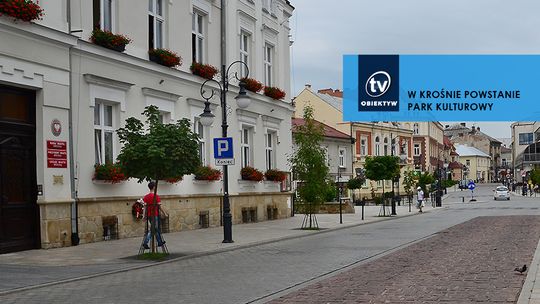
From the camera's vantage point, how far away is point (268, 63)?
116ft

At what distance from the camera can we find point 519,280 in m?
11.5

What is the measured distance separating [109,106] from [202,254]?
6.85 meters

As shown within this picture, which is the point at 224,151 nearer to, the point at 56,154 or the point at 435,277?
the point at 56,154

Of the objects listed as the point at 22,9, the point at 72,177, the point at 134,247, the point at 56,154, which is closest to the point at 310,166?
the point at 134,247

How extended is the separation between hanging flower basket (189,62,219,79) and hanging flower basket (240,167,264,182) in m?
5.27

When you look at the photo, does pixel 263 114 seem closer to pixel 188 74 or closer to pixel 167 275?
pixel 188 74

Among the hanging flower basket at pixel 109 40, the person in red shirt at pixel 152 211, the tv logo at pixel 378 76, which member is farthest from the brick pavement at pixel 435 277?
the tv logo at pixel 378 76

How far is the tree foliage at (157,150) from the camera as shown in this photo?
15.4m

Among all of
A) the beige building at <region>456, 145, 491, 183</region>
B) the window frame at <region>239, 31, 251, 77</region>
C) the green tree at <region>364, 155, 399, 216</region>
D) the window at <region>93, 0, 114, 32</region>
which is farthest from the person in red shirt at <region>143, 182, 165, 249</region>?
the beige building at <region>456, 145, 491, 183</region>

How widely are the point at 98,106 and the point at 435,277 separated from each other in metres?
12.6

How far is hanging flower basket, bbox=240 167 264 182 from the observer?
1225 inches

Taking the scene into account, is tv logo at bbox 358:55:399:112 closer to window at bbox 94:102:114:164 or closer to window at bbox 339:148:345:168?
window at bbox 94:102:114:164

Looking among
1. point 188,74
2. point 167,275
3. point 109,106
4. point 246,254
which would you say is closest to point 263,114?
point 188,74

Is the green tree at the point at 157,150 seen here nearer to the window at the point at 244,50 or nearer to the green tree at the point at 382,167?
the window at the point at 244,50
